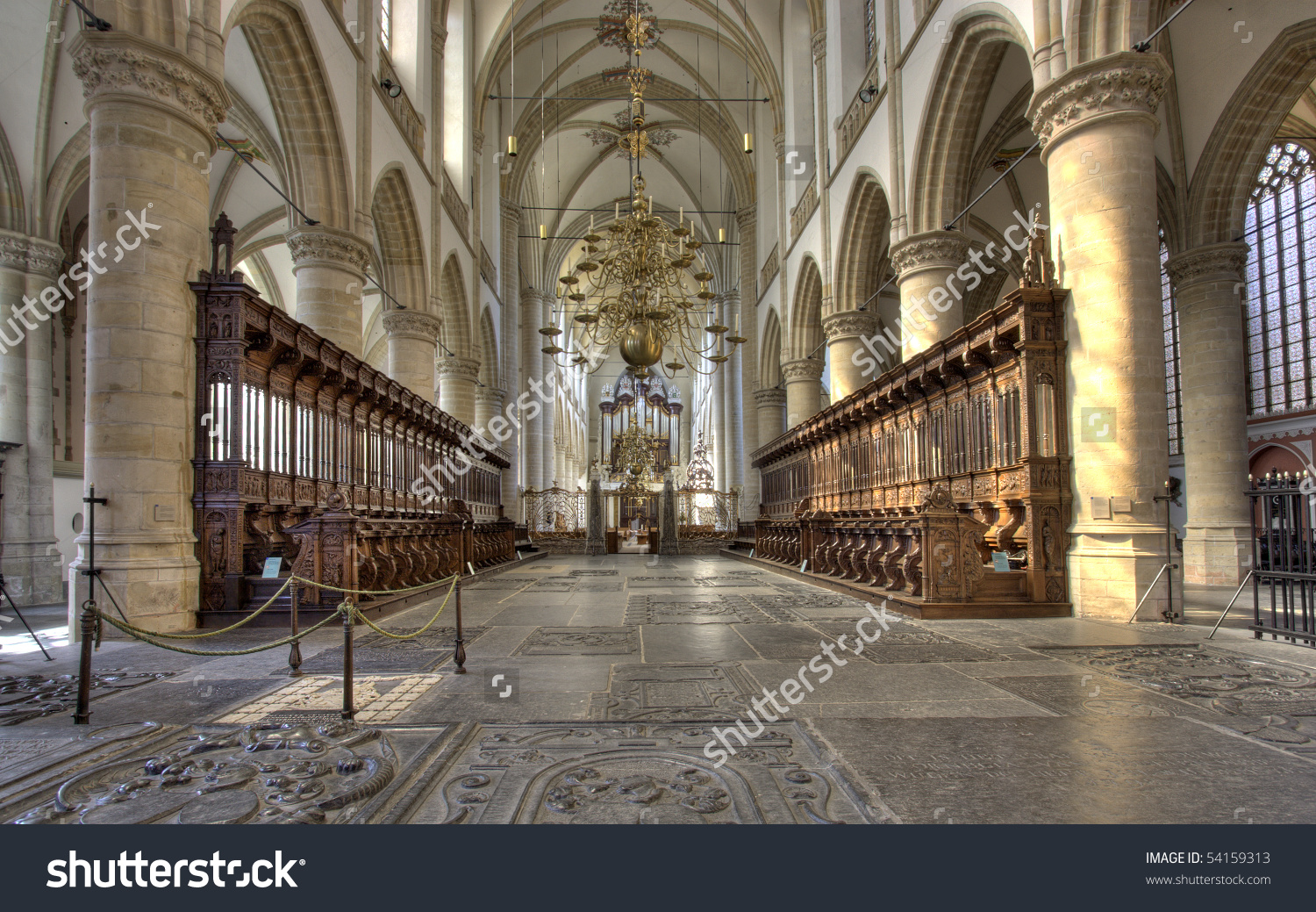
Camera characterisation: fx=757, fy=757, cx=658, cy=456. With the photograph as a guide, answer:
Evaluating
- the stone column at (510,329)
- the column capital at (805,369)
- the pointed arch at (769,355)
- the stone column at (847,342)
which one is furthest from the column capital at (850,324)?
the stone column at (510,329)

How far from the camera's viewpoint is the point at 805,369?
21234 millimetres

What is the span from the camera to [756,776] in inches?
110

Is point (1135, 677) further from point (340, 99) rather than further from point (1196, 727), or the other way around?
point (340, 99)

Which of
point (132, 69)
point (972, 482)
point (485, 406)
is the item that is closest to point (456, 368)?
point (485, 406)

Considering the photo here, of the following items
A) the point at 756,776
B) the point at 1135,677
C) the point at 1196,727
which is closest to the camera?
the point at 756,776

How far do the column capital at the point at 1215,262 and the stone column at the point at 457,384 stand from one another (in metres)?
16.3

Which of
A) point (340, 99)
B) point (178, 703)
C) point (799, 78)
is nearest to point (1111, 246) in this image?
point (178, 703)

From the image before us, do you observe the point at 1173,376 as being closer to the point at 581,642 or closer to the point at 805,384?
the point at 805,384

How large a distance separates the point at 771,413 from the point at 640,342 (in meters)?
14.3

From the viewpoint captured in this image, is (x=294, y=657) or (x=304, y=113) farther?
(x=304, y=113)

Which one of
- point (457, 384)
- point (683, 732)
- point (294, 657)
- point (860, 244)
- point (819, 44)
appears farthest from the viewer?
point (457, 384)

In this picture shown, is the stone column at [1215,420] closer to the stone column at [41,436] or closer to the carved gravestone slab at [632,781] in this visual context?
the carved gravestone slab at [632,781]

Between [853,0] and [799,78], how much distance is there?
4767 mm

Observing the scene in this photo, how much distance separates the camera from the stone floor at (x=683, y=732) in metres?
2.55
